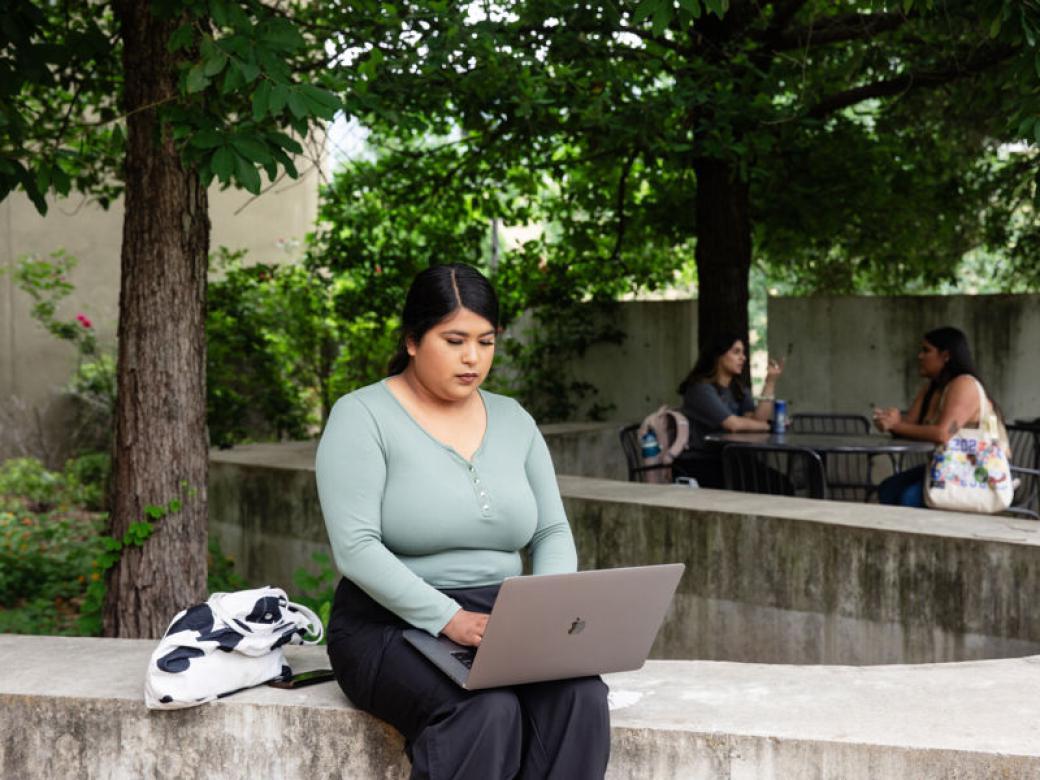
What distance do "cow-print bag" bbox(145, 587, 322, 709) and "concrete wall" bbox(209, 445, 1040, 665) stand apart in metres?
2.66

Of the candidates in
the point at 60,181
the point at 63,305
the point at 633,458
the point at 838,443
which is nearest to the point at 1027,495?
the point at 838,443

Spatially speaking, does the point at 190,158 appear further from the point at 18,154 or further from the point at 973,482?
the point at 973,482

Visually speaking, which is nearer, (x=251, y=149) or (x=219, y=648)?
(x=219, y=648)

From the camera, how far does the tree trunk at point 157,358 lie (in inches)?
209

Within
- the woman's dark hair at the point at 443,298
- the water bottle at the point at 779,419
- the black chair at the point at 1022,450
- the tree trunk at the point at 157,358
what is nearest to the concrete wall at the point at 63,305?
the water bottle at the point at 779,419

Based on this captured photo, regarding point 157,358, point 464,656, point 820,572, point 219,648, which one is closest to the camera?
point 464,656

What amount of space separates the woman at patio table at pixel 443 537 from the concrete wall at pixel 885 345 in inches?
326

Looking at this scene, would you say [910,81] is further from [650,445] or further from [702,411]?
[650,445]

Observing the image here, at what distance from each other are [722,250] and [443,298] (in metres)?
6.69

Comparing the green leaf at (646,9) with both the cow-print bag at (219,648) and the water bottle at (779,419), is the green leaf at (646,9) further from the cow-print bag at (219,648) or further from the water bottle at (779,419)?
the water bottle at (779,419)

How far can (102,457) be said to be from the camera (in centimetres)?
1257

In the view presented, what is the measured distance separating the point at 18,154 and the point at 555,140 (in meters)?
5.82

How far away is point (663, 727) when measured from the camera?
11.0 feet

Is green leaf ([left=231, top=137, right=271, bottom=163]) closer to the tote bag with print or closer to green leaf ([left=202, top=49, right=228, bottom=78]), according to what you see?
green leaf ([left=202, top=49, right=228, bottom=78])
